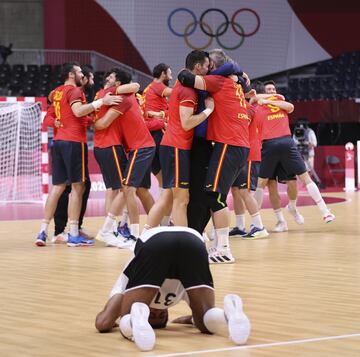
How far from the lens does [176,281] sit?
17.3 feet

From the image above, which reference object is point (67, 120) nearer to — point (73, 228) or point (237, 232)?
point (73, 228)

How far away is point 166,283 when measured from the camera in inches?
207

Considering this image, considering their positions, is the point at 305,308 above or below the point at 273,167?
below

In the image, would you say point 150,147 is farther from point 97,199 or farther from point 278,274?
point 97,199

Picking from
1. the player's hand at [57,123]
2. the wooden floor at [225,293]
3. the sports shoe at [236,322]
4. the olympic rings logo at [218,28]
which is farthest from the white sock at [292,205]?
the olympic rings logo at [218,28]

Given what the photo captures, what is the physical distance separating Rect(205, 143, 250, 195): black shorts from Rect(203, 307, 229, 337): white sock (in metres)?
3.23

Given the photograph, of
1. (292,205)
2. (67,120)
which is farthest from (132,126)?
(292,205)

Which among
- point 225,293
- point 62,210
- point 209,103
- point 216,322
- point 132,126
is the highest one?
point 209,103

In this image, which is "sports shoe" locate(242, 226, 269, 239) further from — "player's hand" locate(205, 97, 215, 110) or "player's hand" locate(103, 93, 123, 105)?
"player's hand" locate(205, 97, 215, 110)

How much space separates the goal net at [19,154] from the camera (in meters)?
18.2

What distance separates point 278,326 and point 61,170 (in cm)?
545

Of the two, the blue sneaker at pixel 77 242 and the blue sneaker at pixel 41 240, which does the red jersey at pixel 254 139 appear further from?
the blue sneaker at pixel 41 240

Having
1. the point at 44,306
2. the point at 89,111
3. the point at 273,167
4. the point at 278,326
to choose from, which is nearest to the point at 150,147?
the point at 89,111

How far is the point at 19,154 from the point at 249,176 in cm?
853
